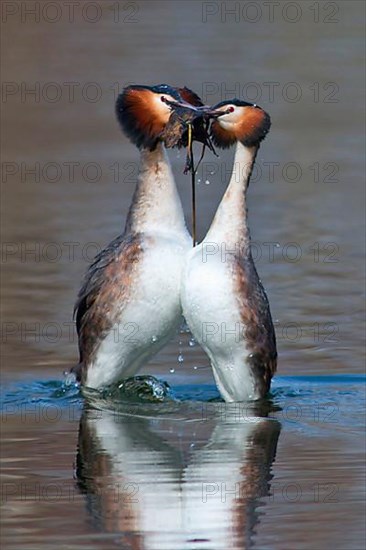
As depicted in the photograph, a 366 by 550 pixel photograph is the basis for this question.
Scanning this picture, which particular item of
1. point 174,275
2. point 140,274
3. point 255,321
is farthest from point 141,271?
point 255,321

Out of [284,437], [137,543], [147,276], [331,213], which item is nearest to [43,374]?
[147,276]

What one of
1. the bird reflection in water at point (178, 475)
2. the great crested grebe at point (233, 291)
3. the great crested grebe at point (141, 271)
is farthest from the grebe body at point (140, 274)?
the bird reflection in water at point (178, 475)

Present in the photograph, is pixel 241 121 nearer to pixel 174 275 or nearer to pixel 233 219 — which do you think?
pixel 233 219

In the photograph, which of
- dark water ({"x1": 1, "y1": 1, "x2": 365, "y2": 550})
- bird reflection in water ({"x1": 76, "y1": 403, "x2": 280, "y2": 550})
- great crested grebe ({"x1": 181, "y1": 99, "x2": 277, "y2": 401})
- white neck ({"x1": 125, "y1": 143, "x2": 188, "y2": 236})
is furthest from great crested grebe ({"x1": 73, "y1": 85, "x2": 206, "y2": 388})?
bird reflection in water ({"x1": 76, "y1": 403, "x2": 280, "y2": 550})

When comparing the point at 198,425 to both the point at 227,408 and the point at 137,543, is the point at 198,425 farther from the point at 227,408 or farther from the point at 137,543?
the point at 137,543

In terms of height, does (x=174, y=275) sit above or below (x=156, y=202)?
below

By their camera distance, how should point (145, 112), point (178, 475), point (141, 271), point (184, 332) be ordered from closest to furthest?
point (178, 475)
point (141, 271)
point (145, 112)
point (184, 332)

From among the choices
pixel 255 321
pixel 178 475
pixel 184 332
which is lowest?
pixel 178 475

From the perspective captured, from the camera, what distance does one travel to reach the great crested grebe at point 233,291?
29.8 feet

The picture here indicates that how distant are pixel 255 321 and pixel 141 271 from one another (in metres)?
0.62

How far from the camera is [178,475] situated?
26.3 feet

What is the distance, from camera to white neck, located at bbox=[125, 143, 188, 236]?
9391 millimetres

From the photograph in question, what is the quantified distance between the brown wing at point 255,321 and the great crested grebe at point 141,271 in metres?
0.31

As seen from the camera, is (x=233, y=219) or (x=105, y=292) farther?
(x=105, y=292)
